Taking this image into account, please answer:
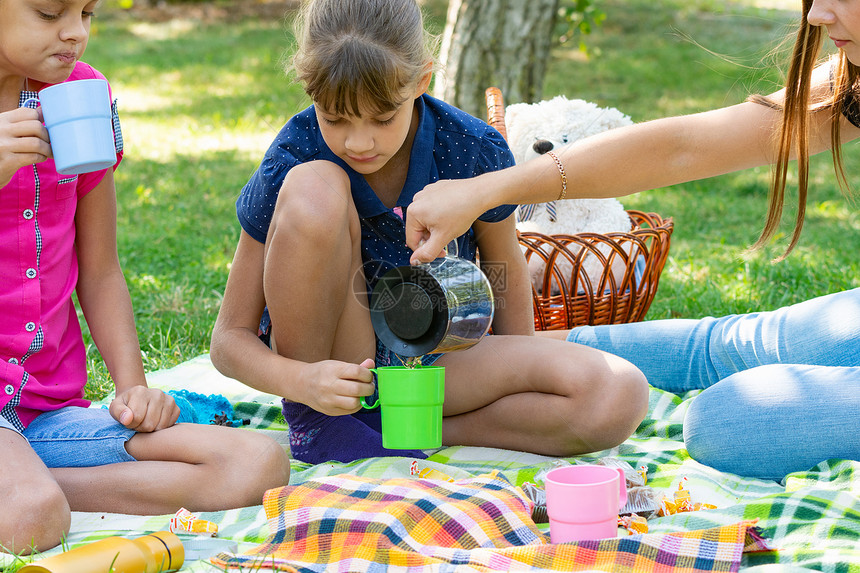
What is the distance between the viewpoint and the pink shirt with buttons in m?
1.80

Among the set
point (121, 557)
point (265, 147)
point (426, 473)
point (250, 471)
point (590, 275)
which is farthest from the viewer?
point (265, 147)

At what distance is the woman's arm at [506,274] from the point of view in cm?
216

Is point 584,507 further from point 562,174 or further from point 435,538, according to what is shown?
point 562,174

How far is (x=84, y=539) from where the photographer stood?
1599 mm

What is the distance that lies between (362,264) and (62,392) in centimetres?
70

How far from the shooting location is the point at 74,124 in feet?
5.02

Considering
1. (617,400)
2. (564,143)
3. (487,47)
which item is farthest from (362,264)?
(487,47)

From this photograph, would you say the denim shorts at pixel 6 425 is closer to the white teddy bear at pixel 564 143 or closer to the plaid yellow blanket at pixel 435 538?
the plaid yellow blanket at pixel 435 538


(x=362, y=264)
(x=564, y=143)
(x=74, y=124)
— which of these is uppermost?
(x=564, y=143)

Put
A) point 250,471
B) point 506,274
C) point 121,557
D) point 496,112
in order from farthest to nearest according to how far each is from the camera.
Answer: point 496,112 < point 506,274 < point 250,471 < point 121,557

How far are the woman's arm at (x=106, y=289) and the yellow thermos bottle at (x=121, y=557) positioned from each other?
0.54 meters

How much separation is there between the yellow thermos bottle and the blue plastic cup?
643 mm

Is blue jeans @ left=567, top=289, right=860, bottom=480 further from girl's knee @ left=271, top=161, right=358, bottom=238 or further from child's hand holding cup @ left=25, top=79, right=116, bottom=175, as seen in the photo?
child's hand holding cup @ left=25, top=79, right=116, bottom=175

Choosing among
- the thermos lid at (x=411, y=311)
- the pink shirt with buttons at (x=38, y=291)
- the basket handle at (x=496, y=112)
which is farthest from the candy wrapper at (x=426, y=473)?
the basket handle at (x=496, y=112)
